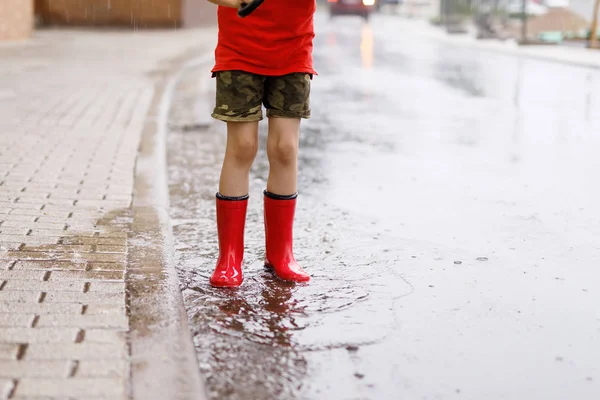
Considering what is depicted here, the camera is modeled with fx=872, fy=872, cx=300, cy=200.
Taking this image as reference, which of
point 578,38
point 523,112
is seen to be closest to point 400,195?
point 523,112

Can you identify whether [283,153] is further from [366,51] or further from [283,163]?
[366,51]

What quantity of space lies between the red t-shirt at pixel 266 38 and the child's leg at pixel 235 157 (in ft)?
0.21

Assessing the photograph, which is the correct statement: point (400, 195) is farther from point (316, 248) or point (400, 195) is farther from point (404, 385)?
point (404, 385)

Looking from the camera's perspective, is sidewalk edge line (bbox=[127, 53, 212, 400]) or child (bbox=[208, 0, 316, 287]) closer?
sidewalk edge line (bbox=[127, 53, 212, 400])

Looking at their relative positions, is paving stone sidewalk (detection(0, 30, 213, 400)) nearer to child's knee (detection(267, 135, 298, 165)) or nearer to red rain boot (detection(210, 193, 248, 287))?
red rain boot (detection(210, 193, 248, 287))

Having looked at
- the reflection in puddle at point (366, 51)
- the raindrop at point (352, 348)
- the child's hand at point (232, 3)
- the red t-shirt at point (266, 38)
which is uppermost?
the child's hand at point (232, 3)

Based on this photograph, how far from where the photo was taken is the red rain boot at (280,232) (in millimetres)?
3945

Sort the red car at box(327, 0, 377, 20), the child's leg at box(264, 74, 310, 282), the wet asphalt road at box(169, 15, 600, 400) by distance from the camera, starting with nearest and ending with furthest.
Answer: the wet asphalt road at box(169, 15, 600, 400)
the child's leg at box(264, 74, 310, 282)
the red car at box(327, 0, 377, 20)

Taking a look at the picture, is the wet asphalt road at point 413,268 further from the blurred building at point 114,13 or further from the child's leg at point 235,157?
the blurred building at point 114,13

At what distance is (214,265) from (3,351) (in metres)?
1.41

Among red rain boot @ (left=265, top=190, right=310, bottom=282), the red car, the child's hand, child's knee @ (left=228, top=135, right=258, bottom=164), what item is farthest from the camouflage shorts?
the red car

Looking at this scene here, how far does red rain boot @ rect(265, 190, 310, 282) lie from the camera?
3.95 m

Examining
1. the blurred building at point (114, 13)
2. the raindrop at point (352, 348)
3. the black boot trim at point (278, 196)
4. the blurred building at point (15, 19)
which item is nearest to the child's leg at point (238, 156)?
the black boot trim at point (278, 196)

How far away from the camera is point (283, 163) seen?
12.7 ft
